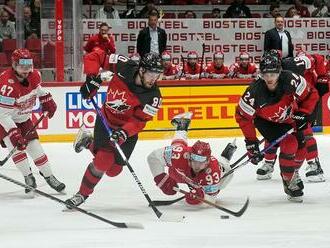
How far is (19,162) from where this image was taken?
5.47 metres

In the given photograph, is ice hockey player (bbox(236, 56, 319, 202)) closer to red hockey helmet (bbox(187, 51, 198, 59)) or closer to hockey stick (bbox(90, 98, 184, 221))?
hockey stick (bbox(90, 98, 184, 221))

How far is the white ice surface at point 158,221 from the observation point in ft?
13.0

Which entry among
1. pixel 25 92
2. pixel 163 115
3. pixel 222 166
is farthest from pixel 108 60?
pixel 163 115

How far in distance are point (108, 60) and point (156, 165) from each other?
0.76 meters

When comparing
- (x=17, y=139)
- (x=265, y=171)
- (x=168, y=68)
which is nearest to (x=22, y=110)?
(x=17, y=139)

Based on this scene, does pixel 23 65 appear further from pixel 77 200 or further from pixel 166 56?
pixel 166 56

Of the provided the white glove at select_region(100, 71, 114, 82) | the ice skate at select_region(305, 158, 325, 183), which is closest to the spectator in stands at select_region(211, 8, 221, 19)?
the white glove at select_region(100, 71, 114, 82)

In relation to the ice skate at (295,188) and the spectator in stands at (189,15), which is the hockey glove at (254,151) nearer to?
the ice skate at (295,188)

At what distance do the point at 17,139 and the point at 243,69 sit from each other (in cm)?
444

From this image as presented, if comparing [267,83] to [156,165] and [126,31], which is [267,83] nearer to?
[156,165]

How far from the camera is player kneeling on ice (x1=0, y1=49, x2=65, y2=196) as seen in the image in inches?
208

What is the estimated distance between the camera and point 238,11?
9.96 m

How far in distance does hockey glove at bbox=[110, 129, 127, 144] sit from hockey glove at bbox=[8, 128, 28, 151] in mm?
877

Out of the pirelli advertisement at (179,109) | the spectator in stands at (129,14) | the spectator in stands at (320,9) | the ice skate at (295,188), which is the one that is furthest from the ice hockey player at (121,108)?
the spectator in stands at (320,9)
